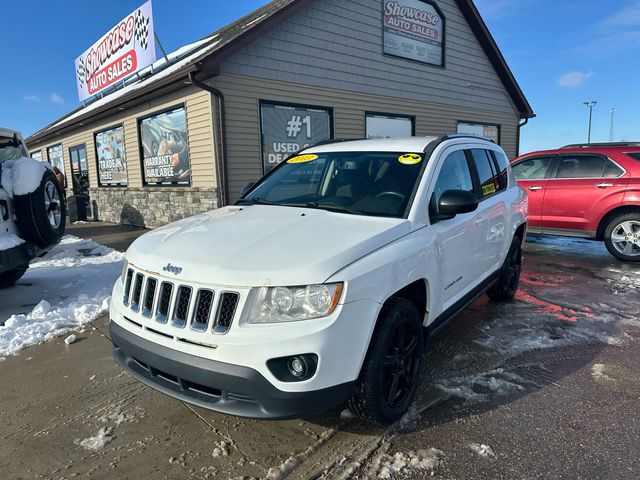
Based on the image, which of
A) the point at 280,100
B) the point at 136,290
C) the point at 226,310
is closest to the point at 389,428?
the point at 226,310

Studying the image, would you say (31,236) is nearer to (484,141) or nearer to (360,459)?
(360,459)

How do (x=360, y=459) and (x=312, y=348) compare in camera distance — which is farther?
(x=360, y=459)

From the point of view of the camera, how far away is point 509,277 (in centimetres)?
502

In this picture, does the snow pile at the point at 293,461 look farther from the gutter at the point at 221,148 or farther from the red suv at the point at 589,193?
the gutter at the point at 221,148

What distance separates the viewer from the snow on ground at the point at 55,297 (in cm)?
439

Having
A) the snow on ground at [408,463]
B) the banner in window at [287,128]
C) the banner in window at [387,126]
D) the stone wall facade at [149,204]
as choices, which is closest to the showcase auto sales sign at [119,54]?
the stone wall facade at [149,204]

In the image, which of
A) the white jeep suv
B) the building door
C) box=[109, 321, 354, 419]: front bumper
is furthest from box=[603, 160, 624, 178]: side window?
the building door

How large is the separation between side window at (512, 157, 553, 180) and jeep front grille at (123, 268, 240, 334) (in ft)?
24.8

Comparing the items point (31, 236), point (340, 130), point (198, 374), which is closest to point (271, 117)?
point (340, 130)

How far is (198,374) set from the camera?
2.24 m

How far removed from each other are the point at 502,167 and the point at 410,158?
2070 mm

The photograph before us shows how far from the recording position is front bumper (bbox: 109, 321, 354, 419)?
2.16 meters

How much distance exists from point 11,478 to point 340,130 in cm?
987

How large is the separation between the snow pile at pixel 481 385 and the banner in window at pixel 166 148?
26.7 ft
